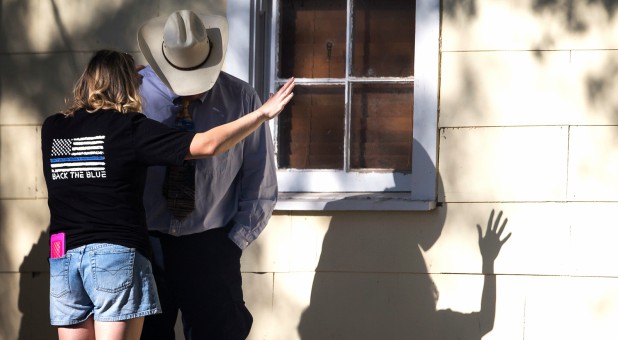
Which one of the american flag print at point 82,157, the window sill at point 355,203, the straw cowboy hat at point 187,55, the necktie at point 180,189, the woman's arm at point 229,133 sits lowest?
the window sill at point 355,203

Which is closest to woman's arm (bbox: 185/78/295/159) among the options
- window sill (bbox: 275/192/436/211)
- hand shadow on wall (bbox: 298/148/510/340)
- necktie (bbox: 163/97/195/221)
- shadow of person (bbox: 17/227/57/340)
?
necktie (bbox: 163/97/195/221)

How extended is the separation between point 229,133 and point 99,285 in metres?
0.72

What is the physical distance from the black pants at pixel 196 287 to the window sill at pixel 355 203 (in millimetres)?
858

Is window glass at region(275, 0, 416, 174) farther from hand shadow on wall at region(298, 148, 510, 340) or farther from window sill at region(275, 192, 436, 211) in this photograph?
hand shadow on wall at region(298, 148, 510, 340)

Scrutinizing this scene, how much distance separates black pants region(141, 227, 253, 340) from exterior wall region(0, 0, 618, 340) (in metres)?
0.93

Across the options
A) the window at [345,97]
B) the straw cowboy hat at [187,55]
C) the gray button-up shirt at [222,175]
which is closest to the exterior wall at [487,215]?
the window at [345,97]

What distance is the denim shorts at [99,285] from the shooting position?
12.1ft

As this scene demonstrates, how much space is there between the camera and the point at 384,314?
534cm

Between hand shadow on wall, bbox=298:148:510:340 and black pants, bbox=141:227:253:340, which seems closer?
black pants, bbox=141:227:253:340

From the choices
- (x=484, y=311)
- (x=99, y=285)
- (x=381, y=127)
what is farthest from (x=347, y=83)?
(x=99, y=285)

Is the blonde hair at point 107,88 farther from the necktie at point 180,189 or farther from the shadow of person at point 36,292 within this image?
the shadow of person at point 36,292

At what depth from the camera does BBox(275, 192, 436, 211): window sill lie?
522cm

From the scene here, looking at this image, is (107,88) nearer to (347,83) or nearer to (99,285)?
(99,285)

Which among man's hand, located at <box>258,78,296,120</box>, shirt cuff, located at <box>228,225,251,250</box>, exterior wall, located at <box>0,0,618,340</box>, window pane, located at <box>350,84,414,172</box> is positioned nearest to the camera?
man's hand, located at <box>258,78,296,120</box>
